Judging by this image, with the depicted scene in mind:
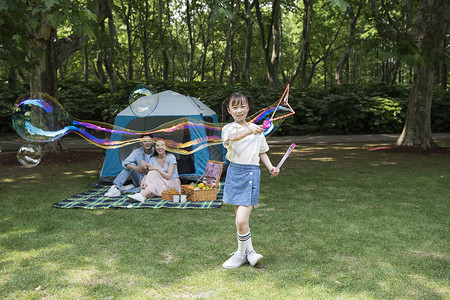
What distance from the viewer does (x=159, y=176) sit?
6.47 m

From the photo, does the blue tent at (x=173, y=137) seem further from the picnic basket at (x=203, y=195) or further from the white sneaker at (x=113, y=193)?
the picnic basket at (x=203, y=195)

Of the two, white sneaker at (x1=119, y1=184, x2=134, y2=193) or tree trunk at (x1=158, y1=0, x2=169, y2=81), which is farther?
tree trunk at (x1=158, y1=0, x2=169, y2=81)

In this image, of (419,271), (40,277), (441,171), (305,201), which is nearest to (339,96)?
(441,171)

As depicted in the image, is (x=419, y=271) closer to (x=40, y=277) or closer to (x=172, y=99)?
(x=40, y=277)

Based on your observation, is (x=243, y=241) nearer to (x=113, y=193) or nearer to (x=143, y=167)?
(x=143, y=167)

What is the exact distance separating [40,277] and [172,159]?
345 cm

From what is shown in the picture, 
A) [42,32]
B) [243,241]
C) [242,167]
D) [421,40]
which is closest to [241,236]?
[243,241]

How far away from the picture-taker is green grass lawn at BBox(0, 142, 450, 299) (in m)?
3.16

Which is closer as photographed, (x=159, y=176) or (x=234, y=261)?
(x=234, y=261)

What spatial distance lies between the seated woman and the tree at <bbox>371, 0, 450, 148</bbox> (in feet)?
23.2

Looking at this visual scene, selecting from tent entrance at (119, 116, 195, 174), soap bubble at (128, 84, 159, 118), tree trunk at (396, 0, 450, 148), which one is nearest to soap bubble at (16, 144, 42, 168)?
soap bubble at (128, 84, 159, 118)

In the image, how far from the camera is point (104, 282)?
3.29m

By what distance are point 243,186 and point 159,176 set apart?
3.24m

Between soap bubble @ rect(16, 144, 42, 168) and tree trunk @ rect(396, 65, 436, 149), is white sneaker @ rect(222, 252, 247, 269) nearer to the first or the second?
soap bubble @ rect(16, 144, 42, 168)
